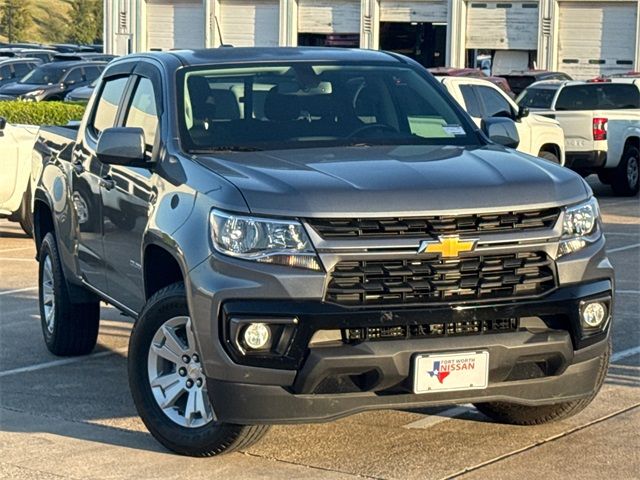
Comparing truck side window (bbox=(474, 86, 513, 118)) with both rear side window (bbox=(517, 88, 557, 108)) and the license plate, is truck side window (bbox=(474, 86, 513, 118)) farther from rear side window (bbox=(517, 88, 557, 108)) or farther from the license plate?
the license plate

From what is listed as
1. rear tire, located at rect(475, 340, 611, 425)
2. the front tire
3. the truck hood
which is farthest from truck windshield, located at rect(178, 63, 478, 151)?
rear tire, located at rect(475, 340, 611, 425)

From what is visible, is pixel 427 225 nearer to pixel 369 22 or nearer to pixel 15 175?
pixel 15 175

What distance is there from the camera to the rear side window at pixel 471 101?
18750 millimetres

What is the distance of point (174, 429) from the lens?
6.38 m

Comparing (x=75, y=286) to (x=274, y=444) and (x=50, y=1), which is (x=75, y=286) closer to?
(x=274, y=444)

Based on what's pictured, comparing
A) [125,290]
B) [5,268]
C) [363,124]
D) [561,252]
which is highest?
[363,124]

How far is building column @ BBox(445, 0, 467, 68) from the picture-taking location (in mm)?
50375

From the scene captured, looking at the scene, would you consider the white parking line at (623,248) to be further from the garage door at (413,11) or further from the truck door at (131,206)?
the garage door at (413,11)

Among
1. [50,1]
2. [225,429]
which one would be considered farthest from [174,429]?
[50,1]

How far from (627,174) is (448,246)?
1515 centimetres

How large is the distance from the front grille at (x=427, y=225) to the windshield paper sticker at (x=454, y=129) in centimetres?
131

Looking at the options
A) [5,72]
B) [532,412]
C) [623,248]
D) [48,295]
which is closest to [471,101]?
[623,248]

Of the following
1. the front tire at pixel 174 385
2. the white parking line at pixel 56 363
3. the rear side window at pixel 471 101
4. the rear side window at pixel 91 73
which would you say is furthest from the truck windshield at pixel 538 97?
the front tire at pixel 174 385

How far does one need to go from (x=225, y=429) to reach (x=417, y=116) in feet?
7.43
